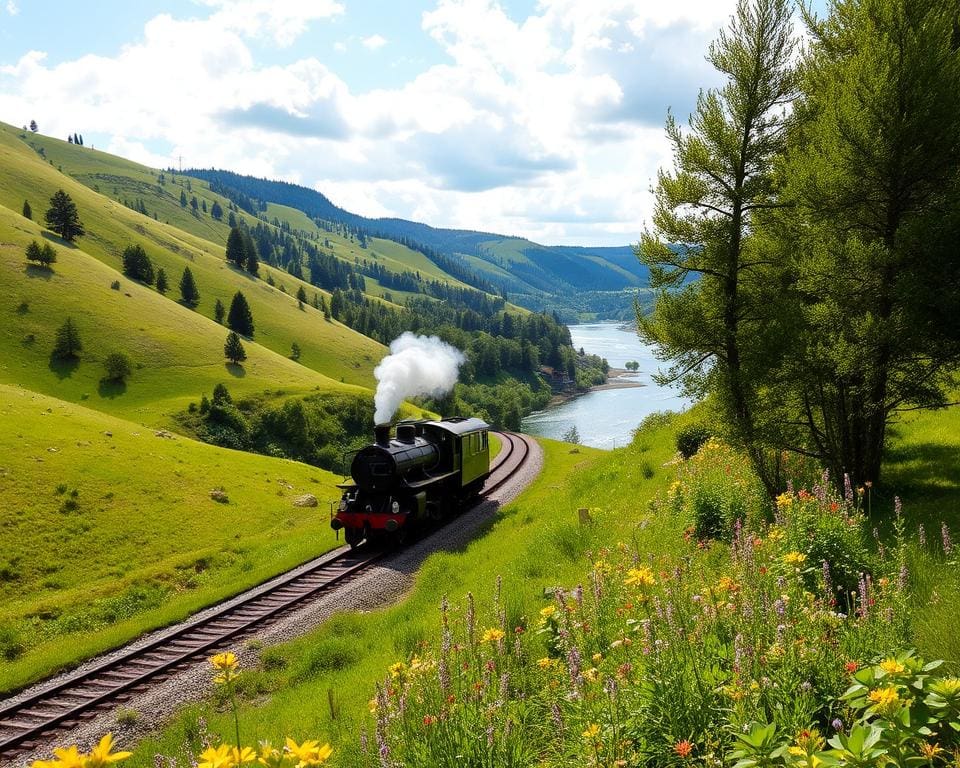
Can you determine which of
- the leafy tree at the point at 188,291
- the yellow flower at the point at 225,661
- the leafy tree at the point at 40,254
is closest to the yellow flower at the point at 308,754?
the yellow flower at the point at 225,661

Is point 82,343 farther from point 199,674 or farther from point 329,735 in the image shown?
point 329,735

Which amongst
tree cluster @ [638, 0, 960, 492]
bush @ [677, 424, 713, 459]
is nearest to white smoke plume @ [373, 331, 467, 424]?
bush @ [677, 424, 713, 459]

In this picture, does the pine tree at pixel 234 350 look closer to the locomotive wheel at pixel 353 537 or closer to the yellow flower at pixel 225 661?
the locomotive wheel at pixel 353 537

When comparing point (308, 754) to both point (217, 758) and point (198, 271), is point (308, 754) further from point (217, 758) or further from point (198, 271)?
point (198, 271)

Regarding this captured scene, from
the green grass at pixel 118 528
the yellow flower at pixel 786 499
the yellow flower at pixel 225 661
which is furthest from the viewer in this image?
the green grass at pixel 118 528

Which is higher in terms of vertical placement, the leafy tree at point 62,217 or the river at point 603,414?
the leafy tree at point 62,217

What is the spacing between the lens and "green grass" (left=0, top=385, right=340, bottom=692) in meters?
20.0

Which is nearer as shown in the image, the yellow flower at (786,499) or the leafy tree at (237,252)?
the yellow flower at (786,499)

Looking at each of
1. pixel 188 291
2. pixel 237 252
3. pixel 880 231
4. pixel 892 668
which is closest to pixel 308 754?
pixel 892 668

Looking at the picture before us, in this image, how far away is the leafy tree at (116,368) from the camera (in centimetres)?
8369

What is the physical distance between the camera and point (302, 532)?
2919 cm

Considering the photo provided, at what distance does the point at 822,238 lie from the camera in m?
12.2

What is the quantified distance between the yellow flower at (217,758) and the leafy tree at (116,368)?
94231mm

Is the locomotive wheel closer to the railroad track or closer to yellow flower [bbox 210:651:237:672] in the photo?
the railroad track
